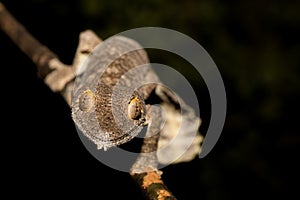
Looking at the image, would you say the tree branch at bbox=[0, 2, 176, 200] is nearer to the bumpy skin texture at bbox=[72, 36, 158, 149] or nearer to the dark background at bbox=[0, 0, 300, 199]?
the bumpy skin texture at bbox=[72, 36, 158, 149]

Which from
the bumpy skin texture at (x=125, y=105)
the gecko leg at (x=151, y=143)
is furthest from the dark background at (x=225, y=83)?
the gecko leg at (x=151, y=143)

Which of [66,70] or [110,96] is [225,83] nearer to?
[66,70]

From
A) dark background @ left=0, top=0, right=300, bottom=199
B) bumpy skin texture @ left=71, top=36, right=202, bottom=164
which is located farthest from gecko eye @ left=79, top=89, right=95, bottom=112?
dark background @ left=0, top=0, right=300, bottom=199

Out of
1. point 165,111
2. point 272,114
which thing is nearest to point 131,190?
point 165,111

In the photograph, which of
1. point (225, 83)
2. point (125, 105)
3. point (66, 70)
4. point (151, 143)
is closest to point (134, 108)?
point (125, 105)

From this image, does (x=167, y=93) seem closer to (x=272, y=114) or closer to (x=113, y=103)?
→ (x=113, y=103)
